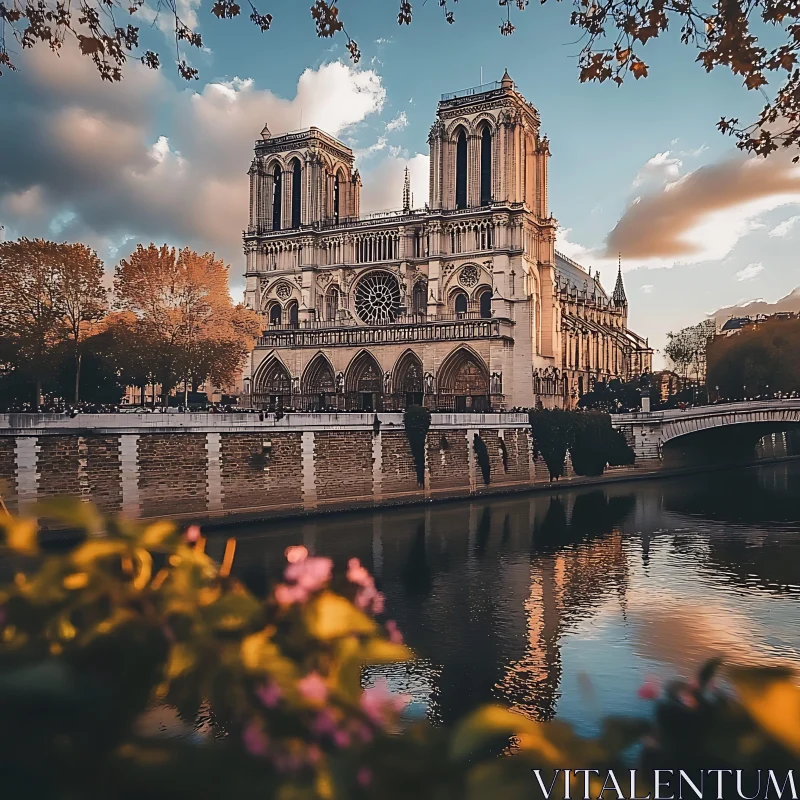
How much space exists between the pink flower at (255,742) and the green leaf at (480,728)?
336mm

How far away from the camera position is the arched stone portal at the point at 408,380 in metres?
44.0

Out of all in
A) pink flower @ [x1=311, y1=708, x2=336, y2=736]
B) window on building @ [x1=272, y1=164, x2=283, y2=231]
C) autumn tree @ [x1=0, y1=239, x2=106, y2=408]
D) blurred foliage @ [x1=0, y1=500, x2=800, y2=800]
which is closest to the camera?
blurred foliage @ [x1=0, y1=500, x2=800, y2=800]

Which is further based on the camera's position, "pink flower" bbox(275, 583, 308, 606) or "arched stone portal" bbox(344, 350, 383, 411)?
"arched stone portal" bbox(344, 350, 383, 411)

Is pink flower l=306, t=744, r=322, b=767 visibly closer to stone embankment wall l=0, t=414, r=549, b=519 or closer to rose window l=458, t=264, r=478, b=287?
stone embankment wall l=0, t=414, r=549, b=519

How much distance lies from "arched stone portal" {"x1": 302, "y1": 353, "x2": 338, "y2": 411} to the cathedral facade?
0.29 feet

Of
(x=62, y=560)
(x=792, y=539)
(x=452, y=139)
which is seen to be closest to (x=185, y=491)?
(x=792, y=539)

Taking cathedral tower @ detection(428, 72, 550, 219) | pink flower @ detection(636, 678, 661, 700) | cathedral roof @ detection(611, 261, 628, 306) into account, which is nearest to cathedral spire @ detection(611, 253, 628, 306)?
cathedral roof @ detection(611, 261, 628, 306)

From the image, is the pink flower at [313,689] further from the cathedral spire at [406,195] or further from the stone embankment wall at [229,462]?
the cathedral spire at [406,195]

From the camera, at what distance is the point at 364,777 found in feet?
4.30

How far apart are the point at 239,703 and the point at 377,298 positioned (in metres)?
47.2

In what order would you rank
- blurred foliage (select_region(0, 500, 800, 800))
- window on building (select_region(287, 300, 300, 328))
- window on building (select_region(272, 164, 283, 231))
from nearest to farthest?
blurred foliage (select_region(0, 500, 800, 800))
window on building (select_region(287, 300, 300, 328))
window on building (select_region(272, 164, 283, 231))

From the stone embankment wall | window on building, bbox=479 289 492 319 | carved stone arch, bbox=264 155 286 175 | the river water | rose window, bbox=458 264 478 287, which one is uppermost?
carved stone arch, bbox=264 155 286 175

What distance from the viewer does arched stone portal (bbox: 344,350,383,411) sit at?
4522 cm

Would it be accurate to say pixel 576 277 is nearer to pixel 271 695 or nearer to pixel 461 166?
pixel 461 166
